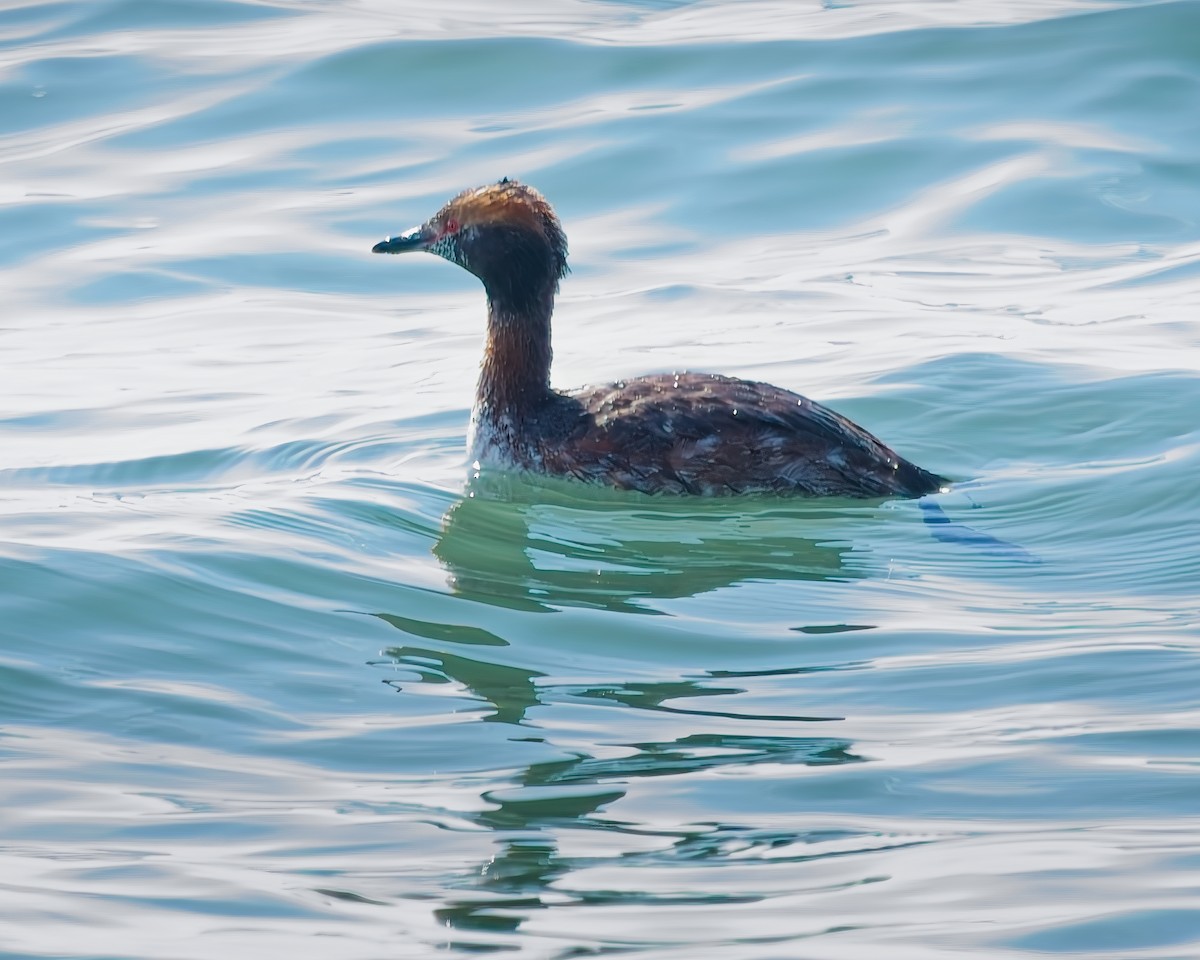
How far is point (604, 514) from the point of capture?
27.2ft

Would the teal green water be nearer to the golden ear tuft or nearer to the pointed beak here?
the pointed beak

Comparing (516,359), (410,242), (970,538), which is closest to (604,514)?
(516,359)

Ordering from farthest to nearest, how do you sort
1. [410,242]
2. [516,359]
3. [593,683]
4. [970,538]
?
[410,242] < [516,359] < [970,538] < [593,683]

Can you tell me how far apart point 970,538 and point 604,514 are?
1.61 m

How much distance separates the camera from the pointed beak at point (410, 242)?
9.31 metres

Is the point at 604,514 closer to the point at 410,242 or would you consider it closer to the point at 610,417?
the point at 610,417

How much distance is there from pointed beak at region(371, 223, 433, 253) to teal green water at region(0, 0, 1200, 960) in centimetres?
102

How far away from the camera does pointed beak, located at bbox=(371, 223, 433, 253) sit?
9.31 metres

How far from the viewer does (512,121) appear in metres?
15.8

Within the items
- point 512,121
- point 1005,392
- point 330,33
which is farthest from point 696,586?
point 330,33

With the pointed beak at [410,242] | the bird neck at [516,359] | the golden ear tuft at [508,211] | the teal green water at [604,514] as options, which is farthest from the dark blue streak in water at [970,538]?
the pointed beak at [410,242]

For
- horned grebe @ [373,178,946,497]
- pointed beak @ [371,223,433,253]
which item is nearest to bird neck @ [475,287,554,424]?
horned grebe @ [373,178,946,497]

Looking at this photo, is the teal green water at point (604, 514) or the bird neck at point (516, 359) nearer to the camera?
the teal green water at point (604, 514)

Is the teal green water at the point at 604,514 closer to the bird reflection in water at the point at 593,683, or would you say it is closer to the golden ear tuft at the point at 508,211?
the bird reflection in water at the point at 593,683
